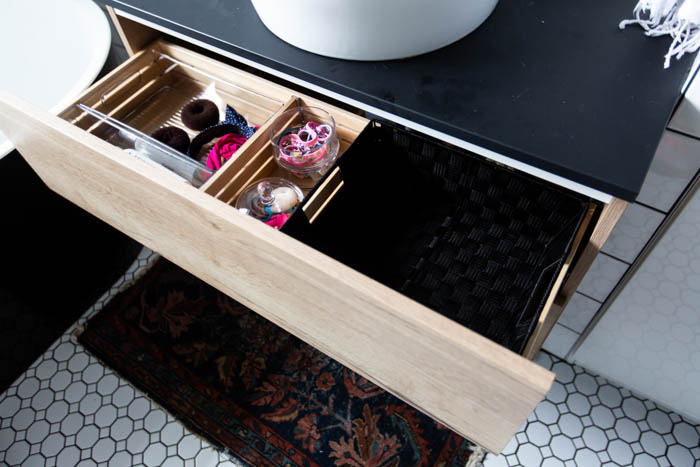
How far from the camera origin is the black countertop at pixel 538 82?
1.72ft

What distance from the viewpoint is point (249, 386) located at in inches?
46.5

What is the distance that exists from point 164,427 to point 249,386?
22 cm

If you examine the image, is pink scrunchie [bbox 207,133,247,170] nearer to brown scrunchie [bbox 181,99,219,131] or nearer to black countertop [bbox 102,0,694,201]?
brown scrunchie [bbox 181,99,219,131]

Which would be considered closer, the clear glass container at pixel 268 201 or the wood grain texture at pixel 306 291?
the wood grain texture at pixel 306 291

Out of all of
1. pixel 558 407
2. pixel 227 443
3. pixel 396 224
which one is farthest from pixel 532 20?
pixel 227 443

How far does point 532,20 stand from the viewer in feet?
2.12

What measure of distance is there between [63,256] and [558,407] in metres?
1.20

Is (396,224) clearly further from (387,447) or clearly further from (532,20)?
(387,447)

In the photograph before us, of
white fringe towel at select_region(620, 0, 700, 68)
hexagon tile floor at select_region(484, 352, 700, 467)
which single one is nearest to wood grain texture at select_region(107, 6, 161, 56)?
white fringe towel at select_region(620, 0, 700, 68)

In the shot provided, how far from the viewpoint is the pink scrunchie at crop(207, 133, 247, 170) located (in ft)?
2.74

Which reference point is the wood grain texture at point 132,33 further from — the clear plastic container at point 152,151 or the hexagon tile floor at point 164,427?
the hexagon tile floor at point 164,427

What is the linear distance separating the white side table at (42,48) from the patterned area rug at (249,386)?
687 millimetres

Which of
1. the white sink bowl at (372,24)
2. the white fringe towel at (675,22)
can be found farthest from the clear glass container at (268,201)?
the white fringe towel at (675,22)

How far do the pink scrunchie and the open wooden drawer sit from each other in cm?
7
